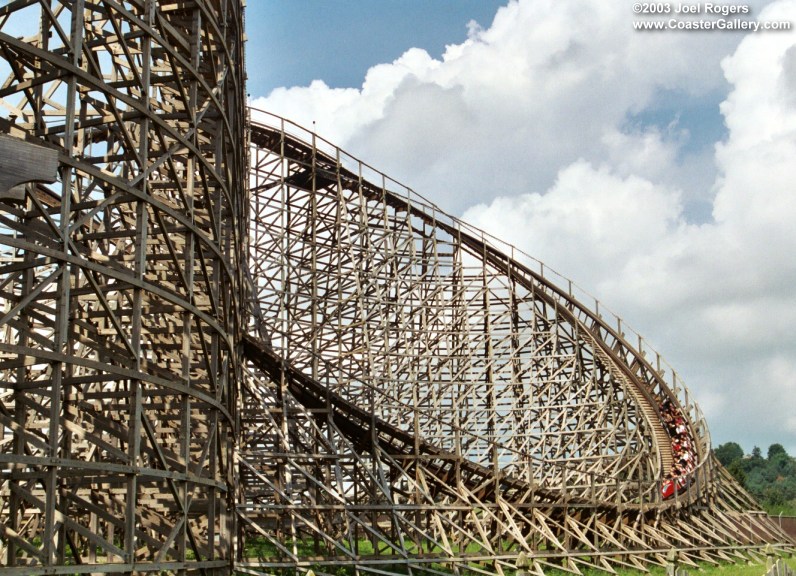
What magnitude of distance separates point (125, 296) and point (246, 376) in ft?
20.0

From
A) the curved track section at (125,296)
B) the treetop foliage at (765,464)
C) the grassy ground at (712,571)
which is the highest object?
the treetop foliage at (765,464)

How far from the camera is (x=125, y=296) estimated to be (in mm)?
16406

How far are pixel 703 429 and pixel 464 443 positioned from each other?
8804mm

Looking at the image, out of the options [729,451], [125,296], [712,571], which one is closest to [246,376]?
[125,296]

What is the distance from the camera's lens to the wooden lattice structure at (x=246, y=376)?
508 inches

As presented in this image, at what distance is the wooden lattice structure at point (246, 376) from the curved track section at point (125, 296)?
0.20ft

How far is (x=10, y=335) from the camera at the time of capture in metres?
22.3

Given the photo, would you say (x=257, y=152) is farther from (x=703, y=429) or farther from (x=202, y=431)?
(x=703, y=429)

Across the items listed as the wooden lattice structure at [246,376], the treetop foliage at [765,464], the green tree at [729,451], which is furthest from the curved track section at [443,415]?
the green tree at [729,451]

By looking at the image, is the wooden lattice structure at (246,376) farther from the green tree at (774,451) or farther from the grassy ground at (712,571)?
the green tree at (774,451)

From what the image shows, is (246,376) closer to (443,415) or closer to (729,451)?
(443,415)

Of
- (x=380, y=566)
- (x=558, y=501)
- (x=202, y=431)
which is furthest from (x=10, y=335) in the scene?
(x=558, y=501)

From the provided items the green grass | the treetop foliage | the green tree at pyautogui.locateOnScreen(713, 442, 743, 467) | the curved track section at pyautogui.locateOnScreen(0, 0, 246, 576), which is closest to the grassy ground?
the green grass

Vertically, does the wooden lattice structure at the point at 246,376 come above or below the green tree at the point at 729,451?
below
